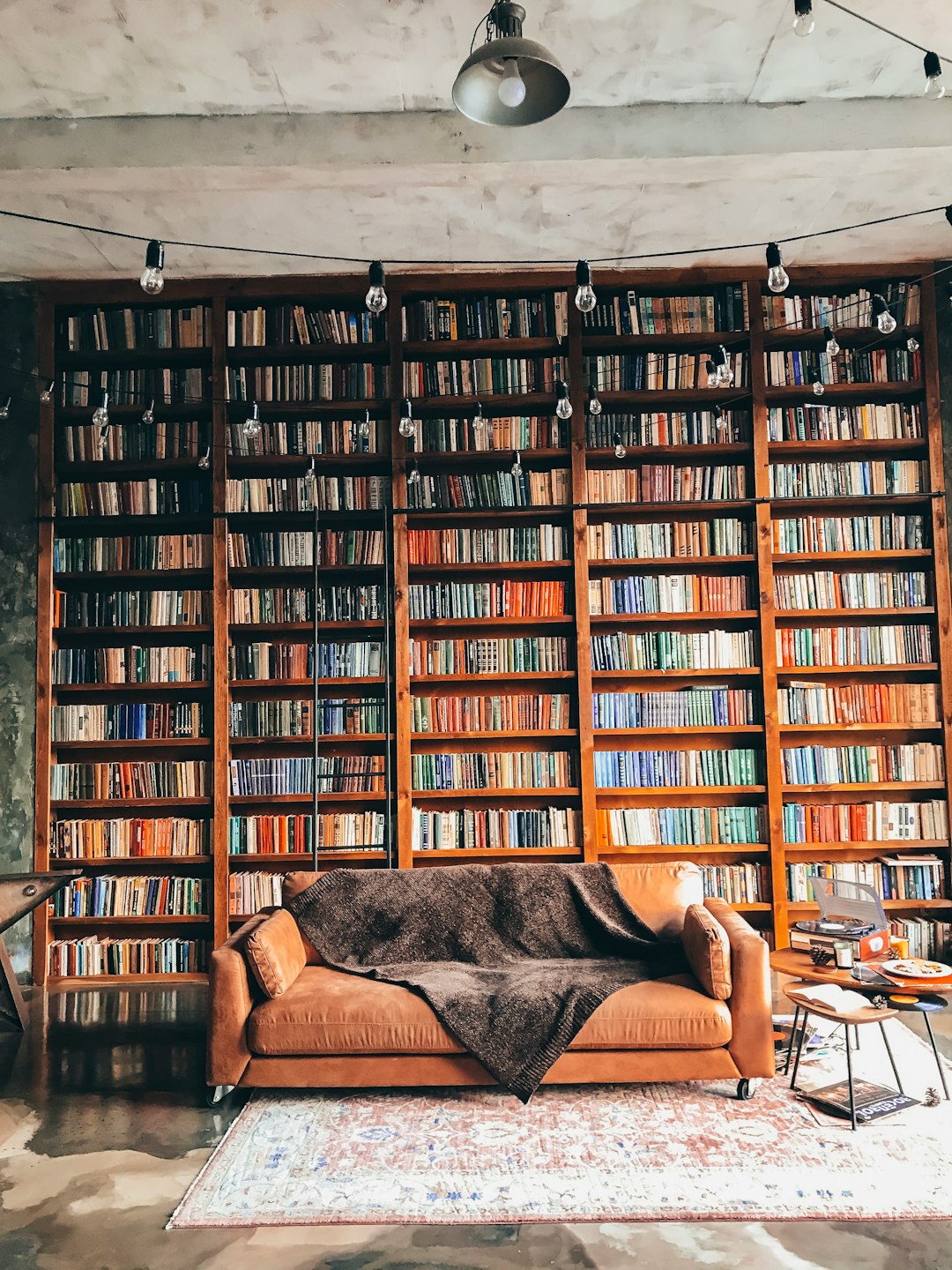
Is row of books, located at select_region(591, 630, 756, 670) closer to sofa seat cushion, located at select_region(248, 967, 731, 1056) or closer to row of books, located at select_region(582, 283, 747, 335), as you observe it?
row of books, located at select_region(582, 283, 747, 335)

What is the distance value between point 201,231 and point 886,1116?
4525 mm

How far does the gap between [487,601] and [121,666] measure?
1.91 metres

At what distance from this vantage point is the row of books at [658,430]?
507 cm

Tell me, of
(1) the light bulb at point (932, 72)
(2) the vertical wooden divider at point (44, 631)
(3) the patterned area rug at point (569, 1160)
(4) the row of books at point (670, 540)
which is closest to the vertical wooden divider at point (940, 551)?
(4) the row of books at point (670, 540)

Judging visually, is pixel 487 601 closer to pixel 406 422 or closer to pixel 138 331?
pixel 406 422

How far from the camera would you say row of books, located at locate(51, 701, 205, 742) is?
5023 mm

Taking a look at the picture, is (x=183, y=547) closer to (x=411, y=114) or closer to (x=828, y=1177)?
(x=411, y=114)

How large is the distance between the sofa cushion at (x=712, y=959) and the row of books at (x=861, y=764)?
184 centimetres

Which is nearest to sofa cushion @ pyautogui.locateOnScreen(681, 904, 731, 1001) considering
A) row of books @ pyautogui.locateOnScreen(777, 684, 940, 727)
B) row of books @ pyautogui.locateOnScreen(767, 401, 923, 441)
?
row of books @ pyautogui.locateOnScreen(777, 684, 940, 727)

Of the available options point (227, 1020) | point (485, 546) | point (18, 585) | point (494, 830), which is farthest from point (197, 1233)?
point (18, 585)

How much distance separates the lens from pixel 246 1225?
7.93 ft

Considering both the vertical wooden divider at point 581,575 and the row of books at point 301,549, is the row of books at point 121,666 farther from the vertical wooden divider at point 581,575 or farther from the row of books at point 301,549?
the vertical wooden divider at point 581,575

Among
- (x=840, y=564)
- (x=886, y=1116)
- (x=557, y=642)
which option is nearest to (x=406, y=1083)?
(x=886, y=1116)

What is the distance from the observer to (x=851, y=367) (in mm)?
5145
